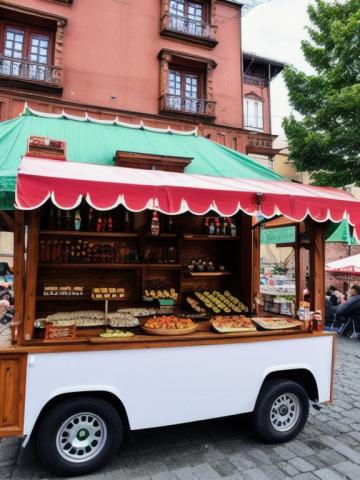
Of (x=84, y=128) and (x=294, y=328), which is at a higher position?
(x=84, y=128)

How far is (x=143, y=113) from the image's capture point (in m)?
14.8

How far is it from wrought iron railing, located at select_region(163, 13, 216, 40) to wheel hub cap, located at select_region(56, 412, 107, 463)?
1592 centimetres

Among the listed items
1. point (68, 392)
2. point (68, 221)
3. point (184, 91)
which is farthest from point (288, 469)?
point (184, 91)

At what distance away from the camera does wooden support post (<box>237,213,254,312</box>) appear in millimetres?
6250

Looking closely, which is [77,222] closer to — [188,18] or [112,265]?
[112,265]

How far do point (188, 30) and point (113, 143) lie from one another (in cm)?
1282

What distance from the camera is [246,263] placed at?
20.8 ft

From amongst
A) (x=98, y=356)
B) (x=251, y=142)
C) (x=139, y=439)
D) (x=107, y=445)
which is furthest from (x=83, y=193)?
(x=251, y=142)

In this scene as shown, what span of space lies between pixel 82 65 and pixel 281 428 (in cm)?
1444

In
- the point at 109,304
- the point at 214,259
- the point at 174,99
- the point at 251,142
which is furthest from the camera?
the point at 251,142

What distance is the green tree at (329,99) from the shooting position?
34.2ft

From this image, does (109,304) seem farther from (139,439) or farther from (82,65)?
(82,65)

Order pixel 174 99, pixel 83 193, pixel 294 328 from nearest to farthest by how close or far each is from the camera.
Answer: pixel 83 193, pixel 294 328, pixel 174 99

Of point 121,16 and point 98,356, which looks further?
point 121,16
